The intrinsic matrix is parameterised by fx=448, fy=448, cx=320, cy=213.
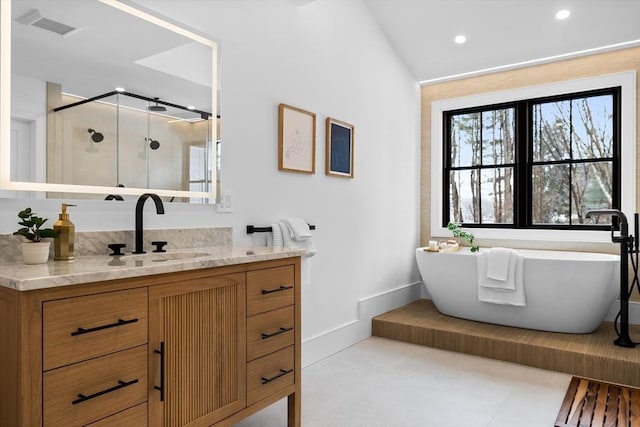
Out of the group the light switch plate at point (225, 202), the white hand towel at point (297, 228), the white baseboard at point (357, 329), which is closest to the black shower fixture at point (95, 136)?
the light switch plate at point (225, 202)

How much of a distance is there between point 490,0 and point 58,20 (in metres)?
3.24

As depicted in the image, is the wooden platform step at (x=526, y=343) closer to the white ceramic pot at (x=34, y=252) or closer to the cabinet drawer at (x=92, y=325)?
the cabinet drawer at (x=92, y=325)

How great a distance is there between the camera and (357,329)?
3.79m

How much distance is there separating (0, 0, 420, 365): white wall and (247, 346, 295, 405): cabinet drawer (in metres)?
0.81

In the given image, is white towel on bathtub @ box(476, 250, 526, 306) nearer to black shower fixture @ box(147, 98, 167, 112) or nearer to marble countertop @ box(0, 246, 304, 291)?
marble countertop @ box(0, 246, 304, 291)

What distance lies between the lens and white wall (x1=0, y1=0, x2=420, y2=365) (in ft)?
8.44

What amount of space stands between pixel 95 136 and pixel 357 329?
259 centimetres

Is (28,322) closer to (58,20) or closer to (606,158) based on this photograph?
(58,20)

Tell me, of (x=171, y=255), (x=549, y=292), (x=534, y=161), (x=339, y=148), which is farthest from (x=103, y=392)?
(x=534, y=161)

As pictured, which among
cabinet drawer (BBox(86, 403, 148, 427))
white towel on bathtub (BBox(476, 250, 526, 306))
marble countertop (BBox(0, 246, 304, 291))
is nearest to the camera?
marble countertop (BBox(0, 246, 304, 291))

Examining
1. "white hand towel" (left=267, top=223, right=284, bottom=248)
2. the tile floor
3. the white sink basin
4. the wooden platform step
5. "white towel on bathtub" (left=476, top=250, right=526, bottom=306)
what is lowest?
the tile floor

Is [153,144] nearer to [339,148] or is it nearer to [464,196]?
[339,148]

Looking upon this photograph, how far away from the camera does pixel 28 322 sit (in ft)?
4.10

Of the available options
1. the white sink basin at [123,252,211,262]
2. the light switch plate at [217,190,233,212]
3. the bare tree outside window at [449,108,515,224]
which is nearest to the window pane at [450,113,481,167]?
the bare tree outside window at [449,108,515,224]
